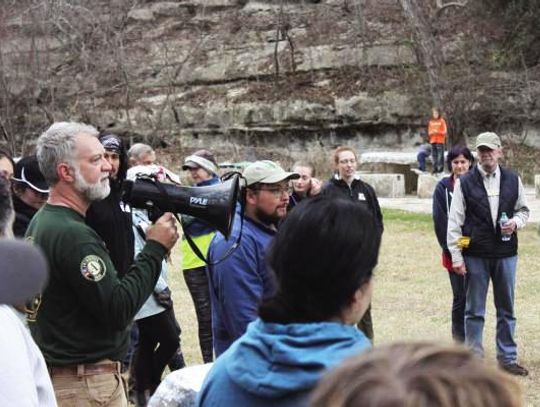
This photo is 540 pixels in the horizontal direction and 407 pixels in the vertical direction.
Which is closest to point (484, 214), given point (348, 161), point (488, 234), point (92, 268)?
point (488, 234)

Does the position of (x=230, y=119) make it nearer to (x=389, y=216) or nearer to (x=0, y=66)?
(x=0, y=66)

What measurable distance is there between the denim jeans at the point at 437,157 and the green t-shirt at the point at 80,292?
20991 millimetres

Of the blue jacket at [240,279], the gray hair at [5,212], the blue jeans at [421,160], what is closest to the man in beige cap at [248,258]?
the blue jacket at [240,279]

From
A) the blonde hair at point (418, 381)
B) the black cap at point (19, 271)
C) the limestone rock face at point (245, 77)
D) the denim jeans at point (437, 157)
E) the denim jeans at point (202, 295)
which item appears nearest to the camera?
the blonde hair at point (418, 381)

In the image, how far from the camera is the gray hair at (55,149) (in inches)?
140

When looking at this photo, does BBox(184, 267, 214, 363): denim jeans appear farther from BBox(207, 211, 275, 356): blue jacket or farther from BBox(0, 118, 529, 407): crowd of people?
BBox(207, 211, 275, 356): blue jacket

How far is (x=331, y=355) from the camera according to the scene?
2047mm

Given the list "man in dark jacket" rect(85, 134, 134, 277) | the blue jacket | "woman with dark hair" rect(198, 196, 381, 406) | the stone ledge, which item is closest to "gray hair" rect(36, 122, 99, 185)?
"man in dark jacket" rect(85, 134, 134, 277)

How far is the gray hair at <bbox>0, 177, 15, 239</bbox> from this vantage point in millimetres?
2622

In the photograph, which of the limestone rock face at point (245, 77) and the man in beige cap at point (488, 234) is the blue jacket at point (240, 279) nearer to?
the man in beige cap at point (488, 234)

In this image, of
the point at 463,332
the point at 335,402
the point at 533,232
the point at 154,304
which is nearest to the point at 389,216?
the point at 533,232

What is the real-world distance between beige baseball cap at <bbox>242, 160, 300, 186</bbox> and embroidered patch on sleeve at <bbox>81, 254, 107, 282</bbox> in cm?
120

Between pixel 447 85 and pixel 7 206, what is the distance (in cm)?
2640

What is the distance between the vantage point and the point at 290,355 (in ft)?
6.70
